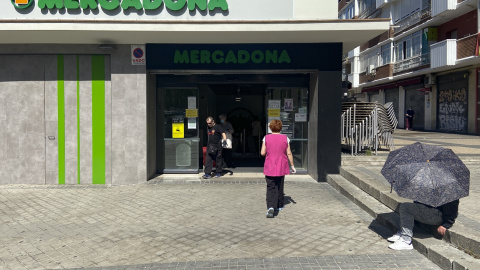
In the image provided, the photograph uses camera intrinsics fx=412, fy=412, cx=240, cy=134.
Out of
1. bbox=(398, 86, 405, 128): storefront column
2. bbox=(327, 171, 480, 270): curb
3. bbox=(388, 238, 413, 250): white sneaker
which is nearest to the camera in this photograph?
bbox=(327, 171, 480, 270): curb

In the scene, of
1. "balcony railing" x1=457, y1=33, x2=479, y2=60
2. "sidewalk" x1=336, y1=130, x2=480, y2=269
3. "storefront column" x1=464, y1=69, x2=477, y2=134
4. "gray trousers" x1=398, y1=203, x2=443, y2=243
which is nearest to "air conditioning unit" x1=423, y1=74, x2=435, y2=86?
"storefront column" x1=464, y1=69, x2=477, y2=134

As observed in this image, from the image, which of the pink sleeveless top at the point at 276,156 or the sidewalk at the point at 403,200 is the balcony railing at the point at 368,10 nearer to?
the sidewalk at the point at 403,200

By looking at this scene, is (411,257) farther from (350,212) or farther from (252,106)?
(252,106)

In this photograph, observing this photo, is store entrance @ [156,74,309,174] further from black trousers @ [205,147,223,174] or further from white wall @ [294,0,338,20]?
white wall @ [294,0,338,20]

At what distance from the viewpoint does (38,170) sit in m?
9.48

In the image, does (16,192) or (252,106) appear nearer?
(16,192)

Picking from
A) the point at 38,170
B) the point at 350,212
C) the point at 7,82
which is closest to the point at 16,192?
the point at 38,170

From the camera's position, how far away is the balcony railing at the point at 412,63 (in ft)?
88.7

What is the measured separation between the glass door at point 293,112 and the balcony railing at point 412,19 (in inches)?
812

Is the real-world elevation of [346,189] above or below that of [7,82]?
below

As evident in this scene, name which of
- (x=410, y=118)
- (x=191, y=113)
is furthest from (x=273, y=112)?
(x=410, y=118)

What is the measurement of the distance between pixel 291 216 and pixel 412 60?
2598cm

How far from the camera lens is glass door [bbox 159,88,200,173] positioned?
1048 cm

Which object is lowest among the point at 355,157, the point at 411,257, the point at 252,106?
the point at 411,257
